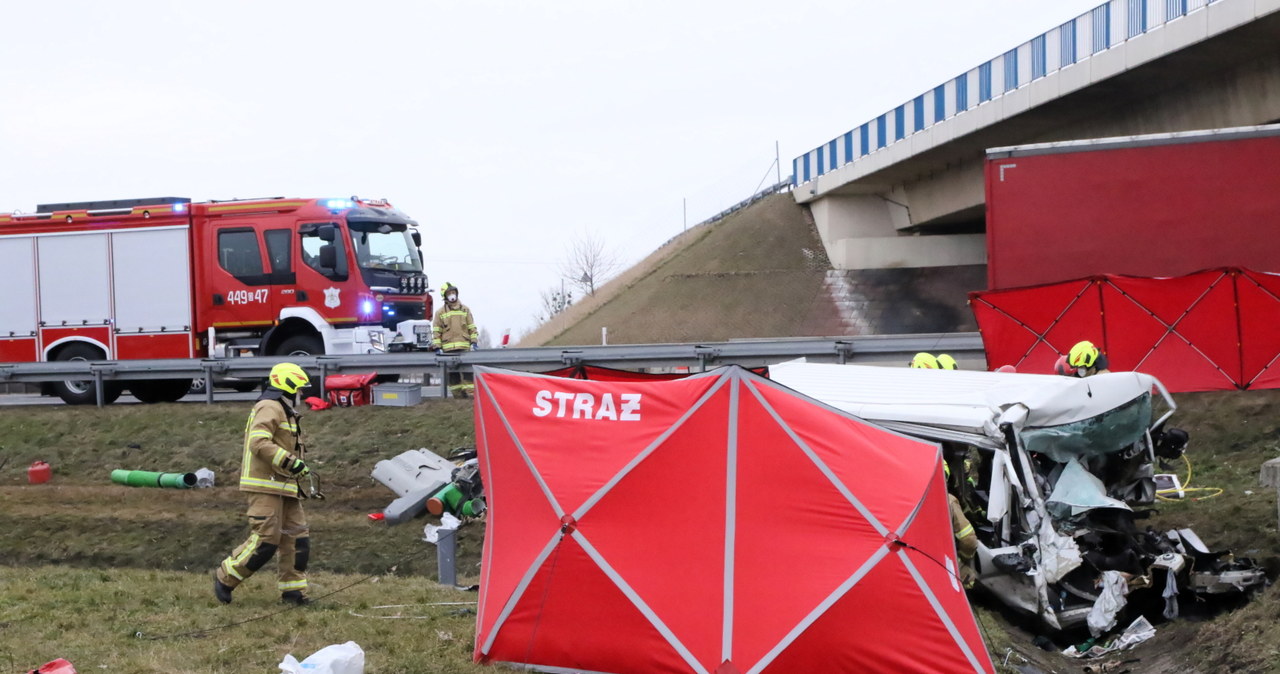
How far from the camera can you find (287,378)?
845 centimetres

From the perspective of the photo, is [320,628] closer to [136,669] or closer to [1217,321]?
[136,669]

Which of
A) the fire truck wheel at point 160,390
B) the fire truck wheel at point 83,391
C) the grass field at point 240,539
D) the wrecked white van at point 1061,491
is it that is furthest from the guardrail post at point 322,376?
the wrecked white van at point 1061,491

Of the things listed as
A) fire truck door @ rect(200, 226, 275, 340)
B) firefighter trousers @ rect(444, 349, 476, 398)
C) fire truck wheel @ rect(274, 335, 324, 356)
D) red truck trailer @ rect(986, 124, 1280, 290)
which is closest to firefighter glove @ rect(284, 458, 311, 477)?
firefighter trousers @ rect(444, 349, 476, 398)

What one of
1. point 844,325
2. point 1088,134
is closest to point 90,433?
point 1088,134

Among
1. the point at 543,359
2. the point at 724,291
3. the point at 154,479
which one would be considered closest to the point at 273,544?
the point at 154,479

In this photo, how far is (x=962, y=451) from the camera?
9.41 m

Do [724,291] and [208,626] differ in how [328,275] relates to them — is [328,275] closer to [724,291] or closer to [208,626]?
[208,626]

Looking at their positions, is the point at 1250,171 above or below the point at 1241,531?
above

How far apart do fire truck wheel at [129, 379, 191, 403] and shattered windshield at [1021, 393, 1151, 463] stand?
47.1 ft

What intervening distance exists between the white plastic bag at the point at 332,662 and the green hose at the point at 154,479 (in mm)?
9056

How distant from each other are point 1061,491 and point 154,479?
10.7 m

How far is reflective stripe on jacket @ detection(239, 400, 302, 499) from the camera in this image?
8.27m

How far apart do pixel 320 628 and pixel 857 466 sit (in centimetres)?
354

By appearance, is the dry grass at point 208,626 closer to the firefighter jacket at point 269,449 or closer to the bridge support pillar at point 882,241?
the firefighter jacket at point 269,449
